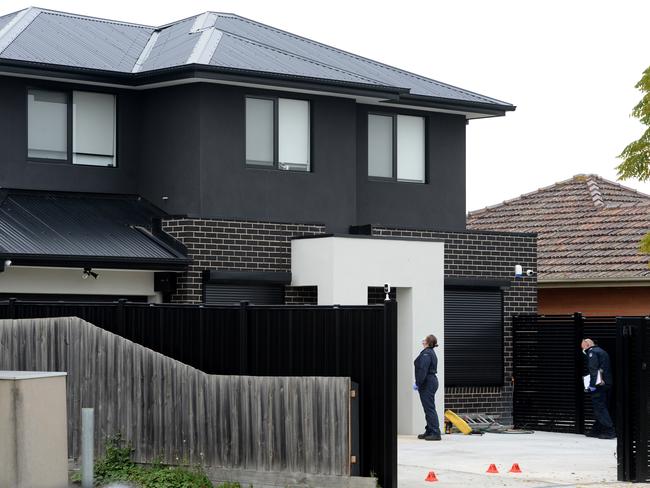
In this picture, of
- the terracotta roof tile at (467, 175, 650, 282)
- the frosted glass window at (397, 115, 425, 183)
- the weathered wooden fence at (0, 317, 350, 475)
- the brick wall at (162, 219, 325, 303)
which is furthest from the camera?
the terracotta roof tile at (467, 175, 650, 282)

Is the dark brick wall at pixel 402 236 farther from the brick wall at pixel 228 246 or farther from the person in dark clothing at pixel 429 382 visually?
the person in dark clothing at pixel 429 382

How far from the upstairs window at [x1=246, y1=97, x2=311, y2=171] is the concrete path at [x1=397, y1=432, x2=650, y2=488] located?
18.1 feet

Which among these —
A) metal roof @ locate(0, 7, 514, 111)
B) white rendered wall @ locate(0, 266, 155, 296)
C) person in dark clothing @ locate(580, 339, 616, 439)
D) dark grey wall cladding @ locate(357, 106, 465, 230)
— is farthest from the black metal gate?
dark grey wall cladding @ locate(357, 106, 465, 230)

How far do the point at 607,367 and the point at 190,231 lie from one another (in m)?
7.46

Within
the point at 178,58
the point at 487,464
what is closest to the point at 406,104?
the point at 178,58

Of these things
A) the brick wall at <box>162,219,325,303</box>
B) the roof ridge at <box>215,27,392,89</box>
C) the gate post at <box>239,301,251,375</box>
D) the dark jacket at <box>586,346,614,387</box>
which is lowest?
the dark jacket at <box>586,346,614,387</box>

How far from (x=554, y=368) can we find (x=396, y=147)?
5.50 m

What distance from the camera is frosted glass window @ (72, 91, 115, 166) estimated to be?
26844 millimetres

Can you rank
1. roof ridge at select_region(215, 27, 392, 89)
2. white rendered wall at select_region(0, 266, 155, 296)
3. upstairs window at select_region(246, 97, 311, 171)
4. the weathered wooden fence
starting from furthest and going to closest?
roof ridge at select_region(215, 27, 392, 89) → upstairs window at select_region(246, 97, 311, 171) → white rendered wall at select_region(0, 266, 155, 296) → the weathered wooden fence

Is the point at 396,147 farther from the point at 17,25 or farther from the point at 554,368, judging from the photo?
the point at 17,25

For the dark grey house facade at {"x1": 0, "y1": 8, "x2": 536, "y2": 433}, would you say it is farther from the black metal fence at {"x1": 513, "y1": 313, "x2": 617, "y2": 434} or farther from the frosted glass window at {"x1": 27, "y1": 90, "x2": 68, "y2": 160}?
the black metal fence at {"x1": 513, "y1": 313, "x2": 617, "y2": 434}

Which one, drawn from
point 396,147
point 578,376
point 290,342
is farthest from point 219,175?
point 290,342

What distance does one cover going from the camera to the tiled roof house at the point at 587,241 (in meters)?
32.5

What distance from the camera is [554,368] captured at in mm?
27562
